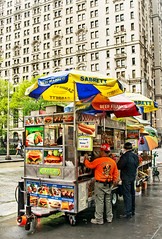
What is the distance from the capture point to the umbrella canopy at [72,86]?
18.8 feet

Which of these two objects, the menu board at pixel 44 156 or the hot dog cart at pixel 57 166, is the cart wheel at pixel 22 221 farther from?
the menu board at pixel 44 156

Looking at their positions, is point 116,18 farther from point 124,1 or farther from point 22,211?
point 22,211

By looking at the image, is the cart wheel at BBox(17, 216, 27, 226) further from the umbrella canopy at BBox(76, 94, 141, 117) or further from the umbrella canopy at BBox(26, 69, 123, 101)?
the umbrella canopy at BBox(76, 94, 141, 117)

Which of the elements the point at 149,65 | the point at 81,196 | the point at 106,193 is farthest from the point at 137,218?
the point at 149,65

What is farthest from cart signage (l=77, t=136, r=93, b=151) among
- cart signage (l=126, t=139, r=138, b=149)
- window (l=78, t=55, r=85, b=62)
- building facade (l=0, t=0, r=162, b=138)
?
window (l=78, t=55, r=85, b=62)

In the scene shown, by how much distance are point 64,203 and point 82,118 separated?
83.1 inches

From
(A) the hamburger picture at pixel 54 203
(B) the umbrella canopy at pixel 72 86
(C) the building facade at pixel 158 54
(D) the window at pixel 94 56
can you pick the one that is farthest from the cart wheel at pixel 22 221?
(C) the building facade at pixel 158 54

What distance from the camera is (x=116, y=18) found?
63.4 metres

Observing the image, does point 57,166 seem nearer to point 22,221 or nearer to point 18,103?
point 22,221

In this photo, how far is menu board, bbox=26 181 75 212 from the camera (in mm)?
5852

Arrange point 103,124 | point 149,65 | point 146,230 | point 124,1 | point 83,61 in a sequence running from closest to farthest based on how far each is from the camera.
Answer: point 146,230
point 103,124
point 124,1
point 83,61
point 149,65

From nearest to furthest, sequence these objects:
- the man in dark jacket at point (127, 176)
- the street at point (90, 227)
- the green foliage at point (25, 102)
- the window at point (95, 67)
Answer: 1. the street at point (90, 227)
2. the man in dark jacket at point (127, 176)
3. the green foliage at point (25, 102)
4. the window at point (95, 67)

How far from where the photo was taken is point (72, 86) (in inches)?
296

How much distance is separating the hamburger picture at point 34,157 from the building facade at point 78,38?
169 ft
